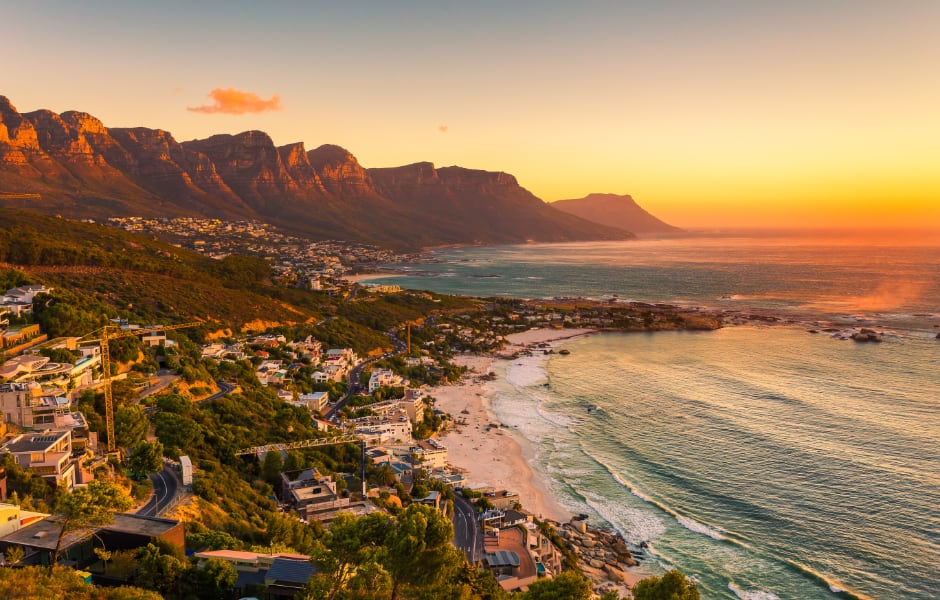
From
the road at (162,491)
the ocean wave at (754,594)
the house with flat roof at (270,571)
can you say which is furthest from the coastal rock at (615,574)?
the road at (162,491)

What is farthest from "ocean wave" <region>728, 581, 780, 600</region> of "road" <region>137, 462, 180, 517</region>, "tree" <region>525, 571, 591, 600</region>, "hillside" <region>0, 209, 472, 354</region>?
"hillside" <region>0, 209, 472, 354</region>

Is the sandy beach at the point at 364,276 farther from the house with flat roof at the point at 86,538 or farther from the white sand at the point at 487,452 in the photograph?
the house with flat roof at the point at 86,538

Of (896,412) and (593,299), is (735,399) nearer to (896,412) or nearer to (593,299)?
(896,412)

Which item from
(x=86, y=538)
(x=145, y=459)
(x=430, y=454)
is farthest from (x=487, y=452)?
(x=86, y=538)

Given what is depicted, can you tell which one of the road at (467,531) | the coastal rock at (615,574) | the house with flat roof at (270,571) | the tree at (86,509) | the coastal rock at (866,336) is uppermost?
the tree at (86,509)

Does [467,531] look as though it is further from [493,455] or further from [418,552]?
[418,552]

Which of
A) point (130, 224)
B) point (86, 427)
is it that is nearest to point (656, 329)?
point (86, 427)

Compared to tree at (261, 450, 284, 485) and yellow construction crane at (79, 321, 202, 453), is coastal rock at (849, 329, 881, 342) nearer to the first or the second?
tree at (261, 450, 284, 485)
